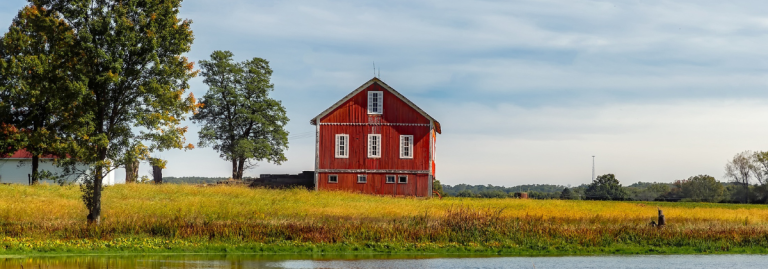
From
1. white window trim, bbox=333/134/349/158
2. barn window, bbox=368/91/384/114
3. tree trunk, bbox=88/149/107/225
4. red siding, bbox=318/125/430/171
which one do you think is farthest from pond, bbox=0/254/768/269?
barn window, bbox=368/91/384/114

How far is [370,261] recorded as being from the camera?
2223cm

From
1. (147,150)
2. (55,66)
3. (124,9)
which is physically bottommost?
(147,150)

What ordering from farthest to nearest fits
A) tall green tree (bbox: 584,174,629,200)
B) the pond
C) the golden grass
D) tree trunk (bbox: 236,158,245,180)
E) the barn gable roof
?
1. tall green tree (bbox: 584,174,629,200)
2. tree trunk (bbox: 236,158,245,180)
3. the barn gable roof
4. the golden grass
5. the pond

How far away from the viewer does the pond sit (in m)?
21.0

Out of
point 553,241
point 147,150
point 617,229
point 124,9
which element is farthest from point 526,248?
point 124,9

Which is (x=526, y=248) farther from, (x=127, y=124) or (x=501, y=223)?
(x=127, y=124)

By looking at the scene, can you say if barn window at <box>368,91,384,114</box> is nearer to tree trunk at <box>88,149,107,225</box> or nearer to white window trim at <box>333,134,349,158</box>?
white window trim at <box>333,134,349,158</box>

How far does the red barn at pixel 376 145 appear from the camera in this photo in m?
53.5

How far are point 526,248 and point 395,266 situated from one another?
6.40 m

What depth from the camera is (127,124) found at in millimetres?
28984

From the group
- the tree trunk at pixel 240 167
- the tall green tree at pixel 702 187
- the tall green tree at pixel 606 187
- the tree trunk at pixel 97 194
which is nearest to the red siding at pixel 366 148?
the tree trunk at pixel 240 167

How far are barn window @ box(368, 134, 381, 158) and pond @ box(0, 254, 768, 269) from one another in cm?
2982

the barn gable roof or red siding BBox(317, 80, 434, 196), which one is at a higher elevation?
the barn gable roof

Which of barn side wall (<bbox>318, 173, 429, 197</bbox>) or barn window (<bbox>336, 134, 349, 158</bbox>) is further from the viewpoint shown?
barn window (<bbox>336, 134, 349, 158</bbox>)
